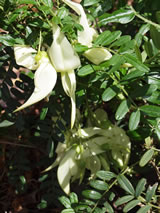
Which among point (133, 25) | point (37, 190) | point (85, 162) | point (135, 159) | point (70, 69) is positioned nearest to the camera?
point (70, 69)

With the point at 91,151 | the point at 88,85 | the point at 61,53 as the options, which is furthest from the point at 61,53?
the point at 91,151

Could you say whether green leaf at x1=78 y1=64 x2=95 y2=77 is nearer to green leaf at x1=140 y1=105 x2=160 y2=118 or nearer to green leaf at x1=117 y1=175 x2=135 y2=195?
green leaf at x1=140 y1=105 x2=160 y2=118

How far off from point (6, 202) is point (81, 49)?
3.38 feet

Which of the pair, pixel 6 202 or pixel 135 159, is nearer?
pixel 135 159

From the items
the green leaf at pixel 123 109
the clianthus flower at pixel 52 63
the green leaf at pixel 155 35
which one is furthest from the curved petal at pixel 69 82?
the green leaf at pixel 155 35

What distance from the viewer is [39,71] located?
2.75 ft

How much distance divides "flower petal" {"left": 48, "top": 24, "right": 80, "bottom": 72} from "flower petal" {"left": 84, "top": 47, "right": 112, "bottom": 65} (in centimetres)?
8

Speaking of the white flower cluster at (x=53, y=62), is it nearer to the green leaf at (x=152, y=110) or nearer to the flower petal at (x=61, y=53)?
the flower petal at (x=61, y=53)

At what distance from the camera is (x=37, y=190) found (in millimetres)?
1634

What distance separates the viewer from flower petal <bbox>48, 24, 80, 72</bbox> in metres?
0.84

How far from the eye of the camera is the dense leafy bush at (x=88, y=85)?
871 millimetres

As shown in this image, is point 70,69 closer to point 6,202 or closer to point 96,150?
point 96,150

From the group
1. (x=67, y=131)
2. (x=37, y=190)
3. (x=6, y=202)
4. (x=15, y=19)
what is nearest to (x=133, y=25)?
(x=67, y=131)

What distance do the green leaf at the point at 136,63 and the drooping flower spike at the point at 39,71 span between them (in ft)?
0.62
